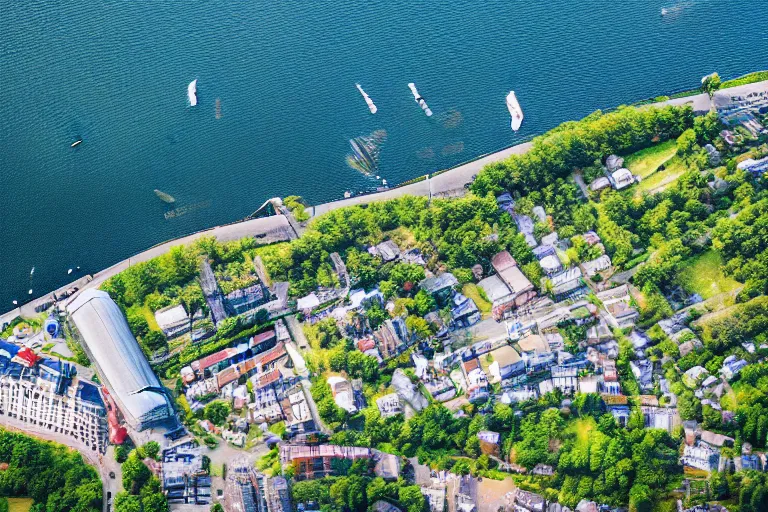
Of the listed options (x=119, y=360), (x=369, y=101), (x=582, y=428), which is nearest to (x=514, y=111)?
(x=369, y=101)

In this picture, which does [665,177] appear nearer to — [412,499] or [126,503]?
[412,499]

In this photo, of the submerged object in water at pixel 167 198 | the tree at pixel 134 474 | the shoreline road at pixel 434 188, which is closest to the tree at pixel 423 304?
the shoreline road at pixel 434 188

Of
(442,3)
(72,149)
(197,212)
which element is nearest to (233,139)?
(197,212)

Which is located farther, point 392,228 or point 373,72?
point 373,72

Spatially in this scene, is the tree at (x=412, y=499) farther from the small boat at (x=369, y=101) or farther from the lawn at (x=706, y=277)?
the small boat at (x=369, y=101)

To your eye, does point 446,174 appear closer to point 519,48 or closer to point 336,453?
point 519,48

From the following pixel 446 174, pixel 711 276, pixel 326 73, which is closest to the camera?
pixel 711 276

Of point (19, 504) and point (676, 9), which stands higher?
point (676, 9)
